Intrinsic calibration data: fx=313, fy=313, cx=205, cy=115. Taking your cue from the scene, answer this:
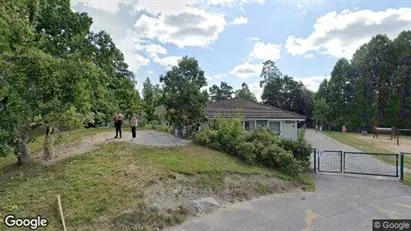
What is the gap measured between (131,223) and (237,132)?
8.27 metres

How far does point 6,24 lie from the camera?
420 inches

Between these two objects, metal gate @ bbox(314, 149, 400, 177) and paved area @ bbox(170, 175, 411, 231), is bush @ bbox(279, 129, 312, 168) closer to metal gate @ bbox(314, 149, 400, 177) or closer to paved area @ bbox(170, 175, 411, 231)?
metal gate @ bbox(314, 149, 400, 177)

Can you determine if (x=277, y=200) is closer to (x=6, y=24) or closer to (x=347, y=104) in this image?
(x=6, y=24)

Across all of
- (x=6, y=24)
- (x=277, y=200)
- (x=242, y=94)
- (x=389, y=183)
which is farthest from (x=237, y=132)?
(x=242, y=94)

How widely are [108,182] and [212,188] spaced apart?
3298 mm

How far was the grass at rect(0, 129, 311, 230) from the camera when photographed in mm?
8000

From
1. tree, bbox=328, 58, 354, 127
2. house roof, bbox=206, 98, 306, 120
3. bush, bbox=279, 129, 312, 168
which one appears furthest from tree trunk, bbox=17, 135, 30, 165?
tree, bbox=328, 58, 354, 127

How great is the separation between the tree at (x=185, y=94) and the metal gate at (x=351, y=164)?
833 centimetres

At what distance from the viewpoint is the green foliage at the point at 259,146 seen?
44.4ft

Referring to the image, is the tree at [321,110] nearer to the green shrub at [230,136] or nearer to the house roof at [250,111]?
the house roof at [250,111]

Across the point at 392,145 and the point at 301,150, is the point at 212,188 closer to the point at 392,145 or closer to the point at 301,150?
the point at 301,150

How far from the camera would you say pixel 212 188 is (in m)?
10.3

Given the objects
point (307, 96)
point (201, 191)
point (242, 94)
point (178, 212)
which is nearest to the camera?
point (178, 212)

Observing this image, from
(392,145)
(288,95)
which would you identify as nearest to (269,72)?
(288,95)
